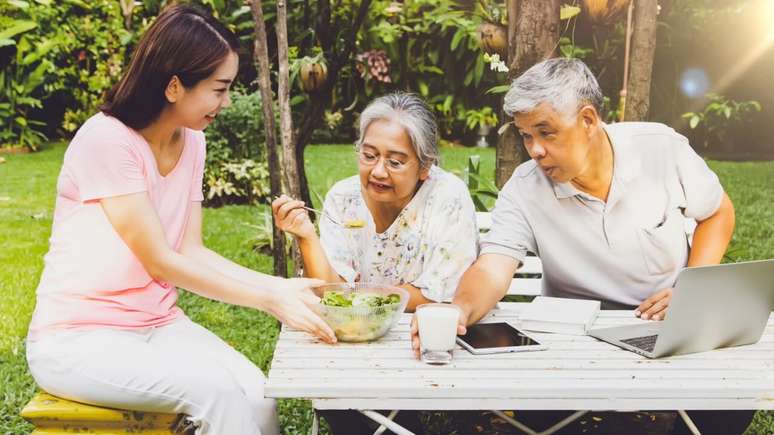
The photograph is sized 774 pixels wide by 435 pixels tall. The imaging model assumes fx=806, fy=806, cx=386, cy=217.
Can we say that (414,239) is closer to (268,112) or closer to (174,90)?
(174,90)

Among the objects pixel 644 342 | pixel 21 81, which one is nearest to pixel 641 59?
pixel 644 342

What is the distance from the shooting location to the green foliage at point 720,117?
29.5 ft

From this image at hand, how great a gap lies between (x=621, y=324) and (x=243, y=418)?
1.07 metres

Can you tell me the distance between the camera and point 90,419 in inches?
77.9

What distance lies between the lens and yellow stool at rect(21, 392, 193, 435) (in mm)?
1955

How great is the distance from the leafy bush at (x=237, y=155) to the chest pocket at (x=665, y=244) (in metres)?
4.65

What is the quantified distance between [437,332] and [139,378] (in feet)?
2.40

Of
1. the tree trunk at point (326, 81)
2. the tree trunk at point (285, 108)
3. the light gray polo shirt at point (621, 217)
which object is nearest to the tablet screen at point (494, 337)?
the light gray polo shirt at point (621, 217)

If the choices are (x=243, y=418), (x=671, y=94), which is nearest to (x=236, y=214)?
(x=243, y=418)

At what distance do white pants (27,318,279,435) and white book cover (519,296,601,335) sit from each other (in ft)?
2.59

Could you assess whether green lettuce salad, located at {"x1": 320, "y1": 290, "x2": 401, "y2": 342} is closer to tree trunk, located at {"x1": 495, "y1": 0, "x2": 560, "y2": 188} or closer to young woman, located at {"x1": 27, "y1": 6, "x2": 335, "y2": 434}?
young woman, located at {"x1": 27, "y1": 6, "x2": 335, "y2": 434}

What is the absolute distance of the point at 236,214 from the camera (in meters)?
6.77

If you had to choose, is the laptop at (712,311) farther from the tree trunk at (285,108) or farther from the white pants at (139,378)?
the tree trunk at (285,108)

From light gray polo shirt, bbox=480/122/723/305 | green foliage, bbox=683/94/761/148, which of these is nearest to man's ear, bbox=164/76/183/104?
light gray polo shirt, bbox=480/122/723/305
